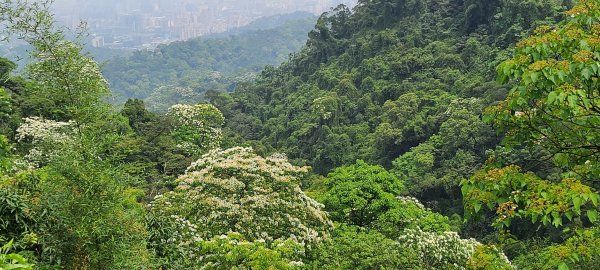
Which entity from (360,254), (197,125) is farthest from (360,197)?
(197,125)

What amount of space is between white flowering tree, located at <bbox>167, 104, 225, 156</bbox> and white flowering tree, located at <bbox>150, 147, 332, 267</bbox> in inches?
577

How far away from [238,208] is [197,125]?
17619 millimetres

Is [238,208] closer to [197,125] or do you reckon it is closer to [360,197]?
[360,197]

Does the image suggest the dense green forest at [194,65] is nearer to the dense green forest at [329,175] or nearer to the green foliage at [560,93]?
the dense green forest at [329,175]

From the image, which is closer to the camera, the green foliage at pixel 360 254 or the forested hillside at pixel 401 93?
the green foliage at pixel 360 254

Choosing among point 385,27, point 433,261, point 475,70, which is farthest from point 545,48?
point 385,27

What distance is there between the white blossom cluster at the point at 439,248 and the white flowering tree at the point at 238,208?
2.30 metres

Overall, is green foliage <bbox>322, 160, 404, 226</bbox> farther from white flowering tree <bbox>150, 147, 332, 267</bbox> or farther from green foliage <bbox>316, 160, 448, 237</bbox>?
white flowering tree <bbox>150, 147, 332, 267</bbox>

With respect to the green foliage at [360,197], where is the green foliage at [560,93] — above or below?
above

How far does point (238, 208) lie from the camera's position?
36.8 feet

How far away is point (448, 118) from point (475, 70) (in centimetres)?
844

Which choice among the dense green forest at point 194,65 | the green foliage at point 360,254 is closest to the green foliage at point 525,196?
the green foliage at point 360,254

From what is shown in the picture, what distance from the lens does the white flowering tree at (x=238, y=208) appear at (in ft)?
35.7

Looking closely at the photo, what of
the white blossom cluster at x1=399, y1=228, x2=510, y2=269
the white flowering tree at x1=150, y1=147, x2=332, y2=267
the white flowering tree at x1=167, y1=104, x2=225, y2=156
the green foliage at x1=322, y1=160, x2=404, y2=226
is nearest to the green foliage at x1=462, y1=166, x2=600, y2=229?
the white flowering tree at x1=150, y1=147, x2=332, y2=267
